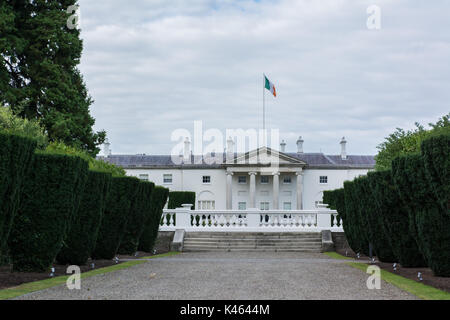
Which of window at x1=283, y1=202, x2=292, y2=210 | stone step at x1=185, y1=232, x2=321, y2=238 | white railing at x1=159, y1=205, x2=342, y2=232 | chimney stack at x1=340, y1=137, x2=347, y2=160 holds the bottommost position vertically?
stone step at x1=185, y1=232, x2=321, y2=238

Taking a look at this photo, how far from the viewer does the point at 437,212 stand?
1156cm

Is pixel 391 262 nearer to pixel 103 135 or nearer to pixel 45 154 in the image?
pixel 45 154

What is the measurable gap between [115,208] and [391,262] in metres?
9.25

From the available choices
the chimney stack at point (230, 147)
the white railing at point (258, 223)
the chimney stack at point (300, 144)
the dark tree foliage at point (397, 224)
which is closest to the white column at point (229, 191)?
the chimney stack at point (230, 147)

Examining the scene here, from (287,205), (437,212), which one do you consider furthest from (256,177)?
(437,212)

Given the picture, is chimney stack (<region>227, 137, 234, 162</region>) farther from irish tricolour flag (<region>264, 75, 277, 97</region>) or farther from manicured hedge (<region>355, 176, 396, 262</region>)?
manicured hedge (<region>355, 176, 396, 262</region>)

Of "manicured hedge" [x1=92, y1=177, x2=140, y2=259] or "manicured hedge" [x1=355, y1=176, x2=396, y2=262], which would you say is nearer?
"manicured hedge" [x1=355, y1=176, x2=396, y2=262]

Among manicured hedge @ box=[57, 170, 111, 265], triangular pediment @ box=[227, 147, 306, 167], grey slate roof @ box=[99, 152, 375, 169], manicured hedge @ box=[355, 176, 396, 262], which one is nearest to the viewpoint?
manicured hedge @ box=[57, 170, 111, 265]

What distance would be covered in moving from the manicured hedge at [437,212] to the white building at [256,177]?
51405mm

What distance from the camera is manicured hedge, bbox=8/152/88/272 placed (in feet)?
39.1

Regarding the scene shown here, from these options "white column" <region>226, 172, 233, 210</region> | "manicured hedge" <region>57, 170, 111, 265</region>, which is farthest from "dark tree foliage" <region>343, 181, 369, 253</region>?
"white column" <region>226, 172, 233, 210</region>

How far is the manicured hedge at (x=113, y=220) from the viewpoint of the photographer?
16.7 metres

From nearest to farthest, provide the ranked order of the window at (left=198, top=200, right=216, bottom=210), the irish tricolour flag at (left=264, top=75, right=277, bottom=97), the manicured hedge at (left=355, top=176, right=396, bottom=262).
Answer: the manicured hedge at (left=355, top=176, right=396, bottom=262) → the irish tricolour flag at (left=264, top=75, right=277, bottom=97) → the window at (left=198, top=200, right=216, bottom=210)

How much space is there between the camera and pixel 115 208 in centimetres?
1689
